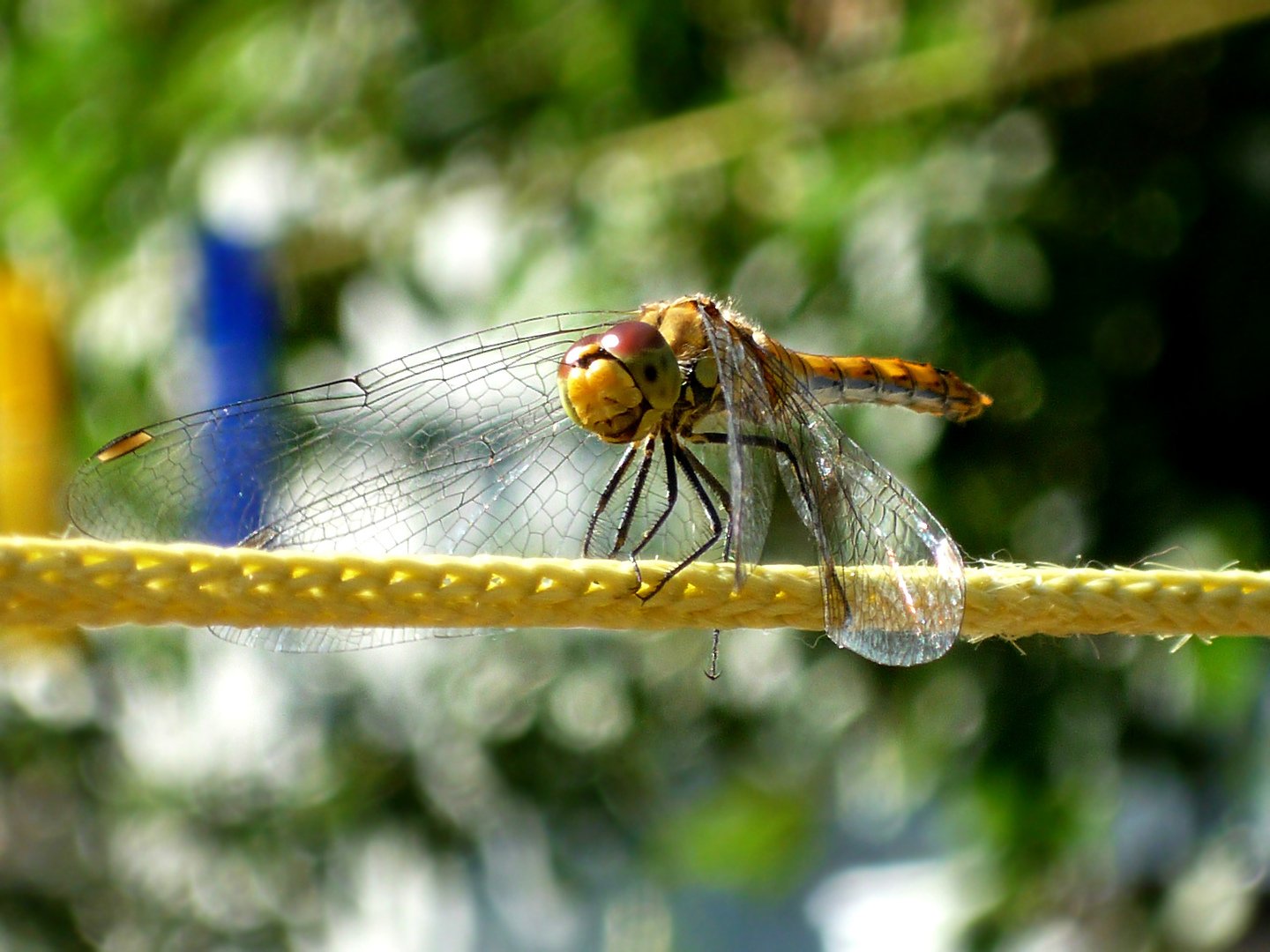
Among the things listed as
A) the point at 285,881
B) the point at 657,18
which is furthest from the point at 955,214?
the point at 285,881

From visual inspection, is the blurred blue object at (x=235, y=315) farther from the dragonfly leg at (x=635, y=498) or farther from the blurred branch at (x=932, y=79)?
the dragonfly leg at (x=635, y=498)

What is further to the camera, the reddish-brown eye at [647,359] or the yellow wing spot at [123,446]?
the reddish-brown eye at [647,359]

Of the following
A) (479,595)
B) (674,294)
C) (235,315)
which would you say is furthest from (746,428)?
(235,315)

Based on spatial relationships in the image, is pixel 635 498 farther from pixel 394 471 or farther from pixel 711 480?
pixel 394 471

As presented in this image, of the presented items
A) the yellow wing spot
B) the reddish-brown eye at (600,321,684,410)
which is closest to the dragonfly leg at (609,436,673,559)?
the reddish-brown eye at (600,321,684,410)

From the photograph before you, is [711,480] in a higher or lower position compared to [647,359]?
lower

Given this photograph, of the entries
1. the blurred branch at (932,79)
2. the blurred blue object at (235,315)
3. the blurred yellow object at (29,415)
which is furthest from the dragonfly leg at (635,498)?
the blurred yellow object at (29,415)

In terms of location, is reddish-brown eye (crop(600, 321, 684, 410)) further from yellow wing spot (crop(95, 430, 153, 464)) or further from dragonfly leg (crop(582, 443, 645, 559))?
yellow wing spot (crop(95, 430, 153, 464))
